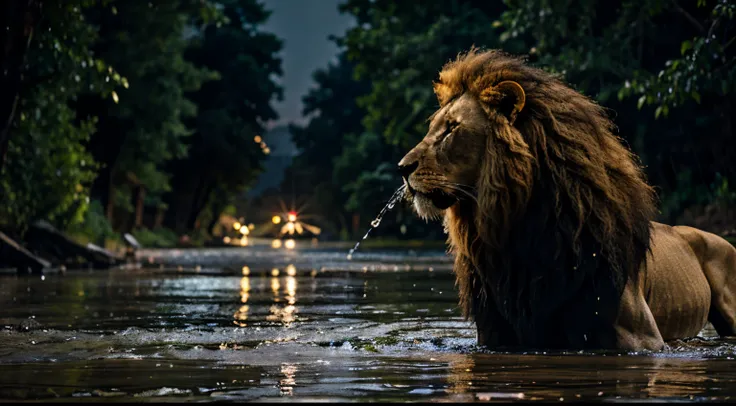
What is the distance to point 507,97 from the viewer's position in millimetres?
9359

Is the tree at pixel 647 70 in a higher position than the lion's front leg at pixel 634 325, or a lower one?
higher

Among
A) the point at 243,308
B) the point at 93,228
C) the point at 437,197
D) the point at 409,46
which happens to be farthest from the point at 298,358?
the point at 409,46

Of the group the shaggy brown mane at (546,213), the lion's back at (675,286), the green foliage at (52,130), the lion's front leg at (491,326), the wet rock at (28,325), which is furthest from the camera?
the green foliage at (52,130)

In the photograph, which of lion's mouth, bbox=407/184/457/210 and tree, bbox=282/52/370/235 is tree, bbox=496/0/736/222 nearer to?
lion's mouth, bbox=407/184/457/210

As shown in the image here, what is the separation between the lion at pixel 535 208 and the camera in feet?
30.1

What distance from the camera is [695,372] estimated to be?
7.93m

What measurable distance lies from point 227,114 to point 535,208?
Result: 64.6m

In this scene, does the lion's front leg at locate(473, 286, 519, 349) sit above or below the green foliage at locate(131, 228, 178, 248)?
below

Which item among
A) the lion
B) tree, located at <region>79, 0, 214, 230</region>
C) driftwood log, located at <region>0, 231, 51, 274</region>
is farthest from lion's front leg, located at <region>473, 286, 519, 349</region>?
tree, located at <region>79, 0, 214, 230</region>

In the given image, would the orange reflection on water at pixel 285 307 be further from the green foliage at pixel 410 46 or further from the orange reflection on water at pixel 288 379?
the green foliage at pixel 410 46

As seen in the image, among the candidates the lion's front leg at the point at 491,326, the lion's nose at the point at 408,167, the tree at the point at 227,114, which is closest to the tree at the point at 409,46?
the tree at the point at 227,114

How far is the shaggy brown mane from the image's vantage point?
30.0 feet

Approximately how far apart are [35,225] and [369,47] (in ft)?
64.4

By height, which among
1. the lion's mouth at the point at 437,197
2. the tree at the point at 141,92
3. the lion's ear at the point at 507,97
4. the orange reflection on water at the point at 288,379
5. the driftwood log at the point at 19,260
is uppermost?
the tree at the point at 141,92
